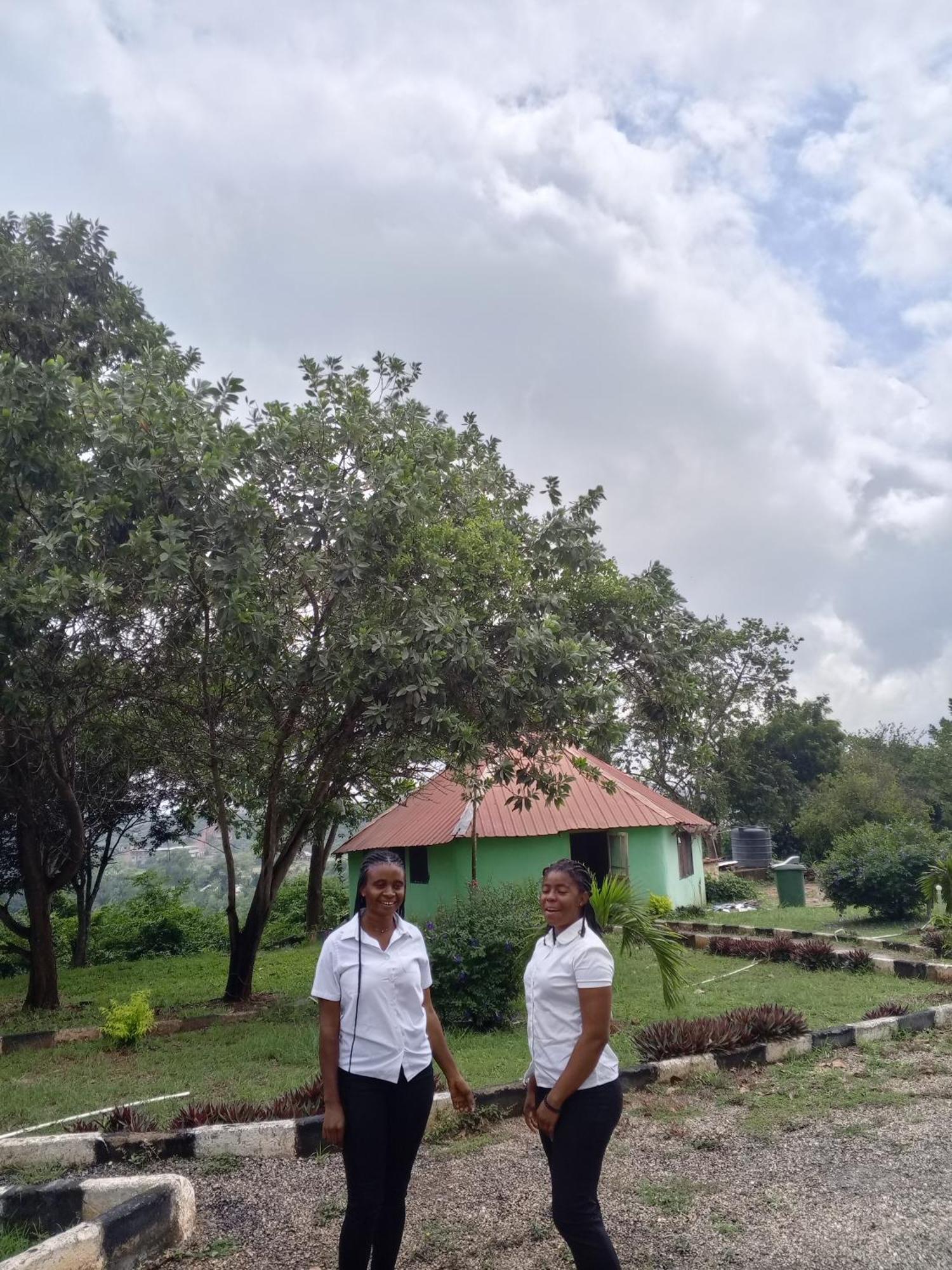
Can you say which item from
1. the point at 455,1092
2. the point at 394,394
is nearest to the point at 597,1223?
the point at 455,1092

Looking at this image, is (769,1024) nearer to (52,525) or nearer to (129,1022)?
(129,1022)

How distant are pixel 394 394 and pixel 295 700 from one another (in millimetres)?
3922

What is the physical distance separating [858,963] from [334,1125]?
10.8m

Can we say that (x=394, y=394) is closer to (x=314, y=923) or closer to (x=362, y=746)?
(x=362, y=746)

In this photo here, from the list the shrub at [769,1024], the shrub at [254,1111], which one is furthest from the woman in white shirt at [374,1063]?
the shrub at [769,1024]

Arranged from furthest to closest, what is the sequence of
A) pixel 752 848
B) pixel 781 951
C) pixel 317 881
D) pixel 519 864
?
pixel 752 848, pixel 317 881, pixel 519 864, pixel 781 951

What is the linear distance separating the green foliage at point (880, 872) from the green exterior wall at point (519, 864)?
4143 mm

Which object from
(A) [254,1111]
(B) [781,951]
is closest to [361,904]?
(A) [254,1111]

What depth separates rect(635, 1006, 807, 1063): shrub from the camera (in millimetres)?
7266

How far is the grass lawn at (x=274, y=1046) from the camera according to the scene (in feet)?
24.1

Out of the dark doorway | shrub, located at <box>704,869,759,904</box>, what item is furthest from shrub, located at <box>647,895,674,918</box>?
shrub, located at <box>704,869,759,904</box>

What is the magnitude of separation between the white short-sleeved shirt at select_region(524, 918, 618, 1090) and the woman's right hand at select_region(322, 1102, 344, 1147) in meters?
0.70

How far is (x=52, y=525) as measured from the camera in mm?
8914

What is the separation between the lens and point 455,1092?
3.77m
